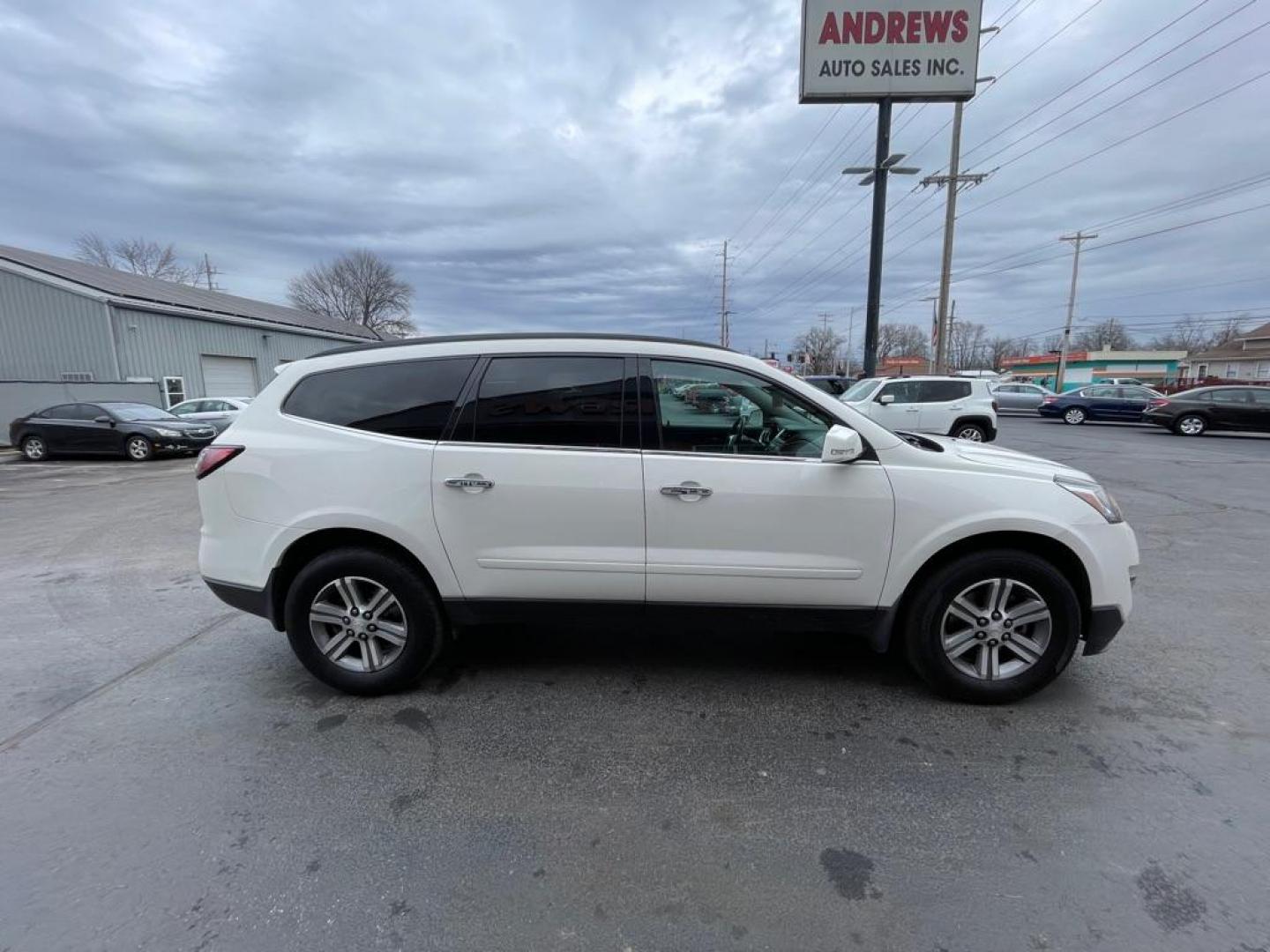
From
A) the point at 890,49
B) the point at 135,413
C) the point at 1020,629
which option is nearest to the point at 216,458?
the point at 1020,629

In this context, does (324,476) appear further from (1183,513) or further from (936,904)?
(1183,513)

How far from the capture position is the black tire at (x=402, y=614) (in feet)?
10.1

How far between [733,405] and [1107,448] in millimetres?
15906

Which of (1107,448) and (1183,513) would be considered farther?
(1107,448)

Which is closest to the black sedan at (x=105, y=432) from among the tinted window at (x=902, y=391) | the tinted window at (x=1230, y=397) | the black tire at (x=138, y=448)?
the black tire at (x=138, y=448)

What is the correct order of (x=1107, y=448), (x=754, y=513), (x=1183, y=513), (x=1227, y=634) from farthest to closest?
(x=1107, y=448)
(x=1183, y=513)
(x=1227, y=634)
(x=754, y=513)

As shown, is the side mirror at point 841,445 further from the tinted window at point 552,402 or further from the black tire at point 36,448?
the black tire at point 36,448

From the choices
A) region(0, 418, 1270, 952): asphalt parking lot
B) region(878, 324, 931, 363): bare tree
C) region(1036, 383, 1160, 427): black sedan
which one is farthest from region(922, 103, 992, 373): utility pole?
region(878, 324, 931, 363): bare tree

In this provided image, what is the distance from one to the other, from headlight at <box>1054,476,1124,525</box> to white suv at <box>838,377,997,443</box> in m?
10.1

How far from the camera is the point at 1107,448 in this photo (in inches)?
577

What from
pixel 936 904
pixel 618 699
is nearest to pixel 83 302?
pixel 618 699

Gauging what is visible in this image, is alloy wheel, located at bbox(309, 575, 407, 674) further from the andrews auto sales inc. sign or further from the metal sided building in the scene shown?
the metal sided building

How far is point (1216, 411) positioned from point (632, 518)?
73.4 feet

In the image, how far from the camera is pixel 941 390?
1318 centimetres
